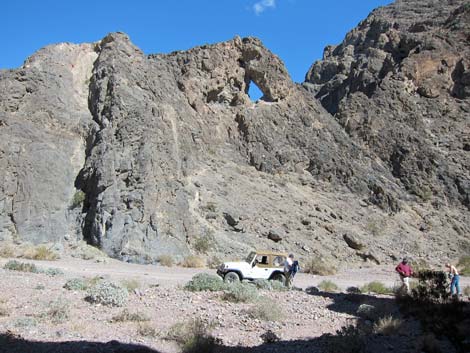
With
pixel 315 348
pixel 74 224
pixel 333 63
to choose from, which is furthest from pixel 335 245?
pixel 333 63

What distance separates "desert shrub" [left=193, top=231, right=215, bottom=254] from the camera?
24.3 meters

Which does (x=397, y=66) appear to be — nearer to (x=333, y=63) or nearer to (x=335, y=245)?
(x=333, y=63)

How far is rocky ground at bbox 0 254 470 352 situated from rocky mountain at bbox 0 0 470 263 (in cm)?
1003

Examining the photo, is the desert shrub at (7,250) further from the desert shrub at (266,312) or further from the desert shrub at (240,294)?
the desert shrub at (266,312)

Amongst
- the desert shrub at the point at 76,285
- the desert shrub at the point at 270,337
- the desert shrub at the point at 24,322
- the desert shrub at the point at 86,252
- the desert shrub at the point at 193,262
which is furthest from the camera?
the desert shrub at the point at 193,262

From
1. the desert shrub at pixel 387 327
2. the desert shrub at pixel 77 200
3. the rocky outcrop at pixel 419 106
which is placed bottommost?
the desert shrub at pixel 387 327

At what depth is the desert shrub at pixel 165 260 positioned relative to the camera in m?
22.0

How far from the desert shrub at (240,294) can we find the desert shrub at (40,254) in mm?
11604

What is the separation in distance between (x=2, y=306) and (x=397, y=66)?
153 feet

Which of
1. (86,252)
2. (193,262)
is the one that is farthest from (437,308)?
(86,252)

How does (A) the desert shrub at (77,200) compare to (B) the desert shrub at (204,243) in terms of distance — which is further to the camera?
(A) the desert shrub at (77,200)

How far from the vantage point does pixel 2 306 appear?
10070 millimetres

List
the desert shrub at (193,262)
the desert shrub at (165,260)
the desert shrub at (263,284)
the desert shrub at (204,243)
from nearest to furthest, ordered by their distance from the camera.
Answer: the desert shrub at (263,284)
the desert shrub at (165,260)
the desert shrub at (193,262)
the desert shrub at (204,243)

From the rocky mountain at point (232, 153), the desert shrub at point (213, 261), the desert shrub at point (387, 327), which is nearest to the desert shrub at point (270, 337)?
the desert shrub at point (387, 327)
